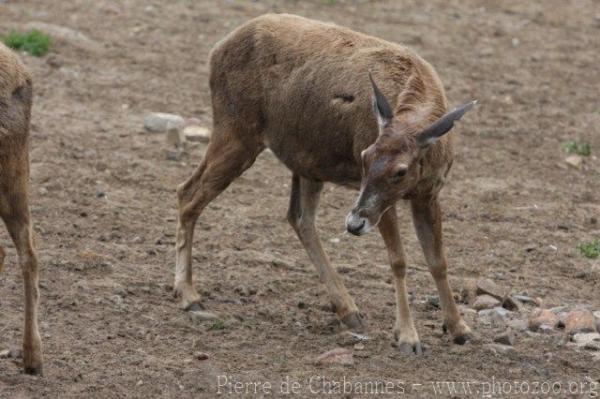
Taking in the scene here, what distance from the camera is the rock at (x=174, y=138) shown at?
12.9 metres

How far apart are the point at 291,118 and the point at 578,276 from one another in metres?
2.73

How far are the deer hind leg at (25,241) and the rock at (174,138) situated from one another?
534 centimetres

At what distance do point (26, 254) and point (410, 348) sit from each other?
2604mm

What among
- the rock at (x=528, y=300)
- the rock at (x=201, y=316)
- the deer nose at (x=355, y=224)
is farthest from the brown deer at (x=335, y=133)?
the rock at (x=528, y=300)

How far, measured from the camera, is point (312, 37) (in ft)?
31.0

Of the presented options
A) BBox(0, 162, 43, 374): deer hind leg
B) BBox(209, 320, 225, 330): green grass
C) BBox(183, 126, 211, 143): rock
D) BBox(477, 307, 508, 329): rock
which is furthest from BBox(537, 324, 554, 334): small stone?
BBox(183, 126, 211, 143): rock

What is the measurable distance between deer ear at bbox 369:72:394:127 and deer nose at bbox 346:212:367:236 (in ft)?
2.03

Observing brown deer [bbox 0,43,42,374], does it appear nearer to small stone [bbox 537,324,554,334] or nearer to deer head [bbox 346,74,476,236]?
deer head [bbox 346,74,476,236]

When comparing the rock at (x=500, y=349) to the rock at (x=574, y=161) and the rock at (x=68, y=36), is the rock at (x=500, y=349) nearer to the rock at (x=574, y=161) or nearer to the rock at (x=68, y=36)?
the rock at (x=574, y=161)

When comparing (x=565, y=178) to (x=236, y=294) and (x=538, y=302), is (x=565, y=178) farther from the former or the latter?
(x=236, y=294)

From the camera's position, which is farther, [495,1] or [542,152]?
[495,1]

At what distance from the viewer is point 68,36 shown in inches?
620

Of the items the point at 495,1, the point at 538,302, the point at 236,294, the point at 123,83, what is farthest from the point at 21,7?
the point at 538,302

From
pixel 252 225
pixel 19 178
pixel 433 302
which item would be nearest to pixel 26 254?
pixel 19 178
